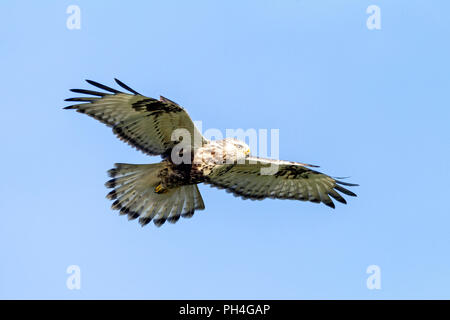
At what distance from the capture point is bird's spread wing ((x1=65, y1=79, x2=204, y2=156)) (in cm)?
917

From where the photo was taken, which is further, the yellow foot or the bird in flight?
the yellow foot

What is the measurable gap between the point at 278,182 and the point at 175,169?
178 centimetres

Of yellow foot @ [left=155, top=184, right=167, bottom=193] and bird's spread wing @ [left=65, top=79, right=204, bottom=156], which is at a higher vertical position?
bird's spread wing @ [left=65, top=79, right=204, bottom=156]

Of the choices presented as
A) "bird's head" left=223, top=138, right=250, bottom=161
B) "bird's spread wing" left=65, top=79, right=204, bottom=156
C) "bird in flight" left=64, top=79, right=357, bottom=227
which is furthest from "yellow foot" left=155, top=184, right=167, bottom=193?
"bird's head" left=223, top=138, right=250, bottom=161

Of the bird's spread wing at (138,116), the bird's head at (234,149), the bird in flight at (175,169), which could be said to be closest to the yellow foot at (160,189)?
the bird in flight at (175,169)

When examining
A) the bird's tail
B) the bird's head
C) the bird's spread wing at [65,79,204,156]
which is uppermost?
the bird's spread wing at [65,79,204,156]

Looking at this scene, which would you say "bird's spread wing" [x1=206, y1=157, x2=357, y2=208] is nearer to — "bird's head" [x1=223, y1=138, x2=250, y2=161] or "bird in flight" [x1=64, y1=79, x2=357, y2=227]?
"bird in flight" [x1=64, y1=79, x2=357, y2=227]

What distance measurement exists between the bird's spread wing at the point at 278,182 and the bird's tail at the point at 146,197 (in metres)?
0.48

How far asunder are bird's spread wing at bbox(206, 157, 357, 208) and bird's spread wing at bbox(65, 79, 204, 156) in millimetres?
1048

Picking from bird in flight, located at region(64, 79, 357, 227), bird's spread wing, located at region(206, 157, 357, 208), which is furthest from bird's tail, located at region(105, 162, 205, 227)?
bird's spread wing, located at region(206, 157, 357, 208)
